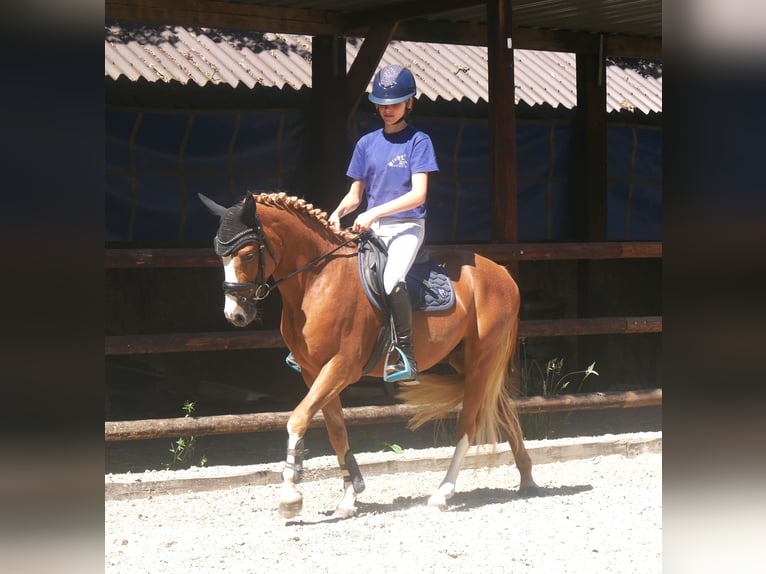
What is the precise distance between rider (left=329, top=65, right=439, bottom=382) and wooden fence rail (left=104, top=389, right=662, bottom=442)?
1.26 metres

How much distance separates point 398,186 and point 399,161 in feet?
0.44

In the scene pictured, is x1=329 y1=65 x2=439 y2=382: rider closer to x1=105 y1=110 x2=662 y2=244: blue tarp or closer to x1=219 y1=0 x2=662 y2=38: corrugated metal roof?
x1=219 y1=0 x2=662 y2=38: corrugated metal roof

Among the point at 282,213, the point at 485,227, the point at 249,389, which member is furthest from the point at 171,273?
the point at 282,213

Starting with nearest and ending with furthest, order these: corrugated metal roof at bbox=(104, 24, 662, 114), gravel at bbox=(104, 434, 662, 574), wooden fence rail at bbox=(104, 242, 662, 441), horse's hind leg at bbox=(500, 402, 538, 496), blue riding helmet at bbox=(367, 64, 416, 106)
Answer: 1. gravel at bbox=(104, 434, 662, 574)
2. blue riding helmet at bbox=(367, 64, 416, 106)
3. horse's hind leg at bbox=(500, 402, 538, 496)
4. wooden fence rail at bbox=(104, 242, 662, 441)
5. corrugated metal roof at bbox=(104, 24, 662, 114)

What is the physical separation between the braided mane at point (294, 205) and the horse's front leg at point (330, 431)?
28.2 inches

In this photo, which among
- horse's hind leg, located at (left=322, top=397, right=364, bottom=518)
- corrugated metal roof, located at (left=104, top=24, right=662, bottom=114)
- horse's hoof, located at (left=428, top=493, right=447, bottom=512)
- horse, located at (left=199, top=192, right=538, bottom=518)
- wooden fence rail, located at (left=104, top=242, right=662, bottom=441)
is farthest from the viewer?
corrugated metal roof, located at (left=104, top=24, right=662, bottom=114)

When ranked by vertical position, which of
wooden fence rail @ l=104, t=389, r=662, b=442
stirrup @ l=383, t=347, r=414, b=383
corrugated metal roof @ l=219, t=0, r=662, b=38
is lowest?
wooden fence rail @ l=104, t=389, r=662, b=442

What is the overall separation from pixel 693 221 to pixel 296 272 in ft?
11.3

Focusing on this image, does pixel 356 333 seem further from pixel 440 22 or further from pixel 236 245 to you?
pixel 440 22

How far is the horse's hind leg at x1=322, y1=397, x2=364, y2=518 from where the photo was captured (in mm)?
5430

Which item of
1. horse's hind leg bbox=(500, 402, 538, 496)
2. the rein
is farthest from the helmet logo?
horse's hind leg bbox=(500, 402, 538, 496)

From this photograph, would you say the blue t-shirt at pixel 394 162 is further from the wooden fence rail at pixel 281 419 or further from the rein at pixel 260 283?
the wooden fence rail at pixel 281 419

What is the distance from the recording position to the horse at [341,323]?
15.8ft

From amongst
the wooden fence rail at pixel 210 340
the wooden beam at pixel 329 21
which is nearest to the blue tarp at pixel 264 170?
the wooden beam at pixel 329 21
